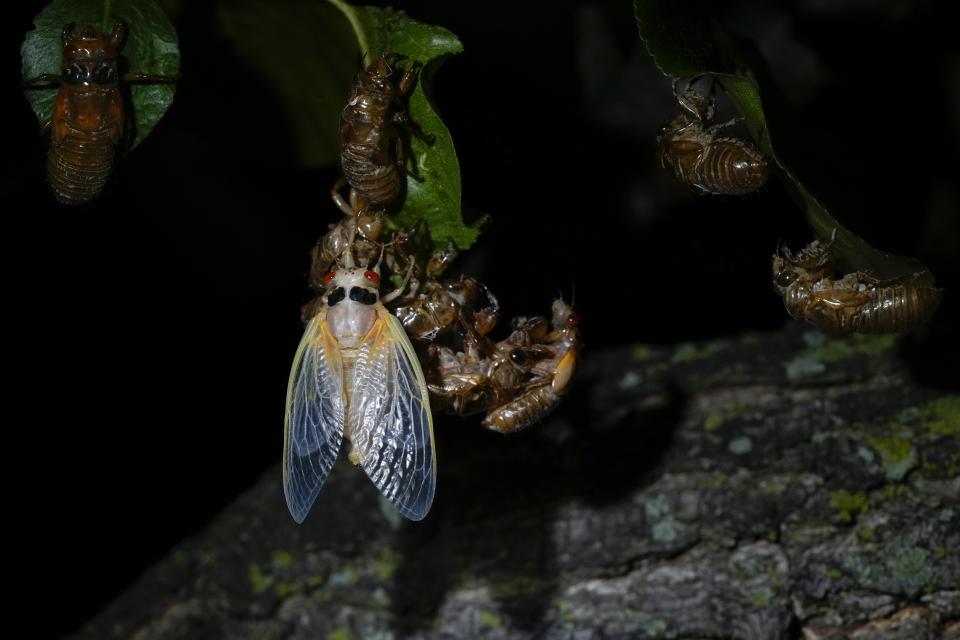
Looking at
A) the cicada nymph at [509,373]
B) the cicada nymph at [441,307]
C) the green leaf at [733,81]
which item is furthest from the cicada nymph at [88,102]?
the green leaf at [733,81]

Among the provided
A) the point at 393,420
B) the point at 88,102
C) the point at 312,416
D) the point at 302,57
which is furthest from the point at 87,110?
the point at 393,420

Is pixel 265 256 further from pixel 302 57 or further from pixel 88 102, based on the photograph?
pixel 88 102

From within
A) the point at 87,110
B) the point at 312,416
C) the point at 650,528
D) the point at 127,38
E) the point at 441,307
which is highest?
the point at 127,38

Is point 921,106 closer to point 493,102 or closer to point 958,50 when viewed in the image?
point 958,50

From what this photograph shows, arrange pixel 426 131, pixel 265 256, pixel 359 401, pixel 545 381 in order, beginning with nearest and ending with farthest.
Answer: pixel 426 131 < pixel 359 401 < pixel 545 381 < pixel 265 256

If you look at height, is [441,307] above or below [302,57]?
below

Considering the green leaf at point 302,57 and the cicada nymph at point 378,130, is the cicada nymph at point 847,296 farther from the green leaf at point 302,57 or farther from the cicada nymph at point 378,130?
the green leaf at point 302,57

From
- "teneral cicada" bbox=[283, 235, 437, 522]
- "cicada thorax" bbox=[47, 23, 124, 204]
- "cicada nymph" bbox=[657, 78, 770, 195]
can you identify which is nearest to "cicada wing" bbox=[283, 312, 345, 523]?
"teneral cicada" bbox=[283, 235, 437, 522]
